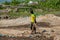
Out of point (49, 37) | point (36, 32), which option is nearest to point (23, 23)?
point (36, 32)

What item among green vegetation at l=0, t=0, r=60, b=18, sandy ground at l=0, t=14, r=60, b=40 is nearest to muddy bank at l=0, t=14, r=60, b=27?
sandy ground at l=0, t=14, r=60, b=40

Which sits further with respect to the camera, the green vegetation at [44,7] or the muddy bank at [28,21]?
the green vegetation at [44,7]

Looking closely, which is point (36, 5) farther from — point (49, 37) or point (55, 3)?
point (49, 37)

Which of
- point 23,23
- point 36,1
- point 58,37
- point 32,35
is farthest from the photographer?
point 36,1

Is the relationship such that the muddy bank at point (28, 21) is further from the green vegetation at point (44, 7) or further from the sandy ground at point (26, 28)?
the green vegetation at point (44, 7)

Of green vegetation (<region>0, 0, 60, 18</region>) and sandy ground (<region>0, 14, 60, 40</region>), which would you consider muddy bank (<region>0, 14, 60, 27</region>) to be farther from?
green vegetation (<region>0, 0, 60, 18</region>)

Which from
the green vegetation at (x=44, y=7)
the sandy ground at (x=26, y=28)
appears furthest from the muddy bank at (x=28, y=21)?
the green vegetation at (x=44, y=7)

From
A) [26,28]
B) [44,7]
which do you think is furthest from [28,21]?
[44,7]

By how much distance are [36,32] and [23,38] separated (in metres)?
1.63

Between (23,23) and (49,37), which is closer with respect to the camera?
(49,37)

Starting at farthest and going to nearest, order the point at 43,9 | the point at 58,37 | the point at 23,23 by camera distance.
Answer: the point at 43,9, the point at 23,23, the point at 58,37

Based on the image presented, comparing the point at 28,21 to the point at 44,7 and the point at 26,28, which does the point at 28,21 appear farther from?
the point at 44,7

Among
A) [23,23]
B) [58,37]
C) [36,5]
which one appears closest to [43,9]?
[36,5]

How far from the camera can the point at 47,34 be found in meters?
18.6
